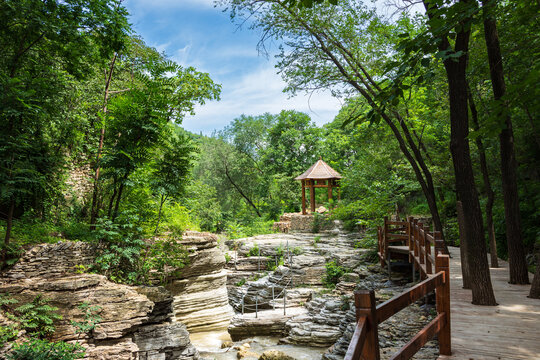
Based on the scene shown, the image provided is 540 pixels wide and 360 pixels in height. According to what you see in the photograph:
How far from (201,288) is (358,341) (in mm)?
10624

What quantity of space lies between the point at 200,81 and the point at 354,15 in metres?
5.33

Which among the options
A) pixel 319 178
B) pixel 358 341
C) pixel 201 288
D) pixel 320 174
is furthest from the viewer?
pixel 320 174

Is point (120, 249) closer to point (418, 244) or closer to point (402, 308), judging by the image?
point (402, 308)

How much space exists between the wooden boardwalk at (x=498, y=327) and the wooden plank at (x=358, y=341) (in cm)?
203

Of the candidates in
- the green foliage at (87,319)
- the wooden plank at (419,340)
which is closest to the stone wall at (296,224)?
the green foliage at (87,319)

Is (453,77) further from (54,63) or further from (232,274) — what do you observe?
(232,274)

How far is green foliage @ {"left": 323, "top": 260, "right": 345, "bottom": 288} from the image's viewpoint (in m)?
13.4

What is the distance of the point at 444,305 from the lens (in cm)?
344

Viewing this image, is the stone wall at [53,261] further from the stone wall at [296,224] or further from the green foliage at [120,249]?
the stone wall at [296,224]

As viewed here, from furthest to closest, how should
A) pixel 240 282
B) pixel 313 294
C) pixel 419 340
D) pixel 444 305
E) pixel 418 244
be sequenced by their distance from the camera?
pixel 240 282 < pixel 313 294 < pixel 418 244 < pixel 444 305 < pixel 419 340

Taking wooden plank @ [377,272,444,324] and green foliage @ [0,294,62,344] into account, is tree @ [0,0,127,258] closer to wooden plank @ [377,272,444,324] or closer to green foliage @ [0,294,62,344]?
green foliage @ [0,294,62,344]

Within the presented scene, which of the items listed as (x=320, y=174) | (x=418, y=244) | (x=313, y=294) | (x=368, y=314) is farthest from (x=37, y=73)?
(x=320, y=174)

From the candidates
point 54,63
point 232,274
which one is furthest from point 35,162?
point 232,274

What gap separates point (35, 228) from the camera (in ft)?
23.9
